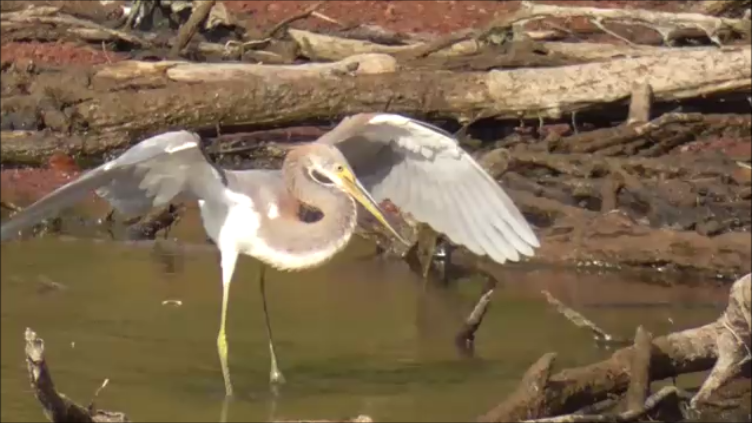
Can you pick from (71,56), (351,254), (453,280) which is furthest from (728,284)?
(71,56)

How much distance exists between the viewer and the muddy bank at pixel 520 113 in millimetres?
8344

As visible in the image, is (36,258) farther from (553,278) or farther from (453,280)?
(553,278)

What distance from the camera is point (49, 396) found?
4.12 metres

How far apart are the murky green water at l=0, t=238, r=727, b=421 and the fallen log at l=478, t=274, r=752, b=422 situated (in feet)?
3.21

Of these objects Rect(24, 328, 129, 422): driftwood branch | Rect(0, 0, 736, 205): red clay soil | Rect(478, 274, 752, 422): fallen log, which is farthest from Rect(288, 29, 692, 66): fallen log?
Rect(24, 328, 129, 422): driftwood branch

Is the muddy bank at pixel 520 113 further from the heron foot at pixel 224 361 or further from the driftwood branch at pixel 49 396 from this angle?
the driftwood branch at pixel 49 396

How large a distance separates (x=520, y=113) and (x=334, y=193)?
355cm

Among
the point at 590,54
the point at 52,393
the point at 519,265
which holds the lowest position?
the point at 519,265

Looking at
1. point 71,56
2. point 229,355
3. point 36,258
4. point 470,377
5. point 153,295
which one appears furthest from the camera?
point 71,56

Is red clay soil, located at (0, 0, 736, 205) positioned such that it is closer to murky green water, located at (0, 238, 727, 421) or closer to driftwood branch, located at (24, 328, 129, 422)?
murky green water, located at (0, 238, 727, 421)

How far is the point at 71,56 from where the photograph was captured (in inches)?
456

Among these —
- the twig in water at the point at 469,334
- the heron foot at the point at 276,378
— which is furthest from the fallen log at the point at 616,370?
the heron foot at the point at 276,378

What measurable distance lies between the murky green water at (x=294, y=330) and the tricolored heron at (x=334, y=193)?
13.1 inches

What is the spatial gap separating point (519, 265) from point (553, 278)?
0.34 meters
